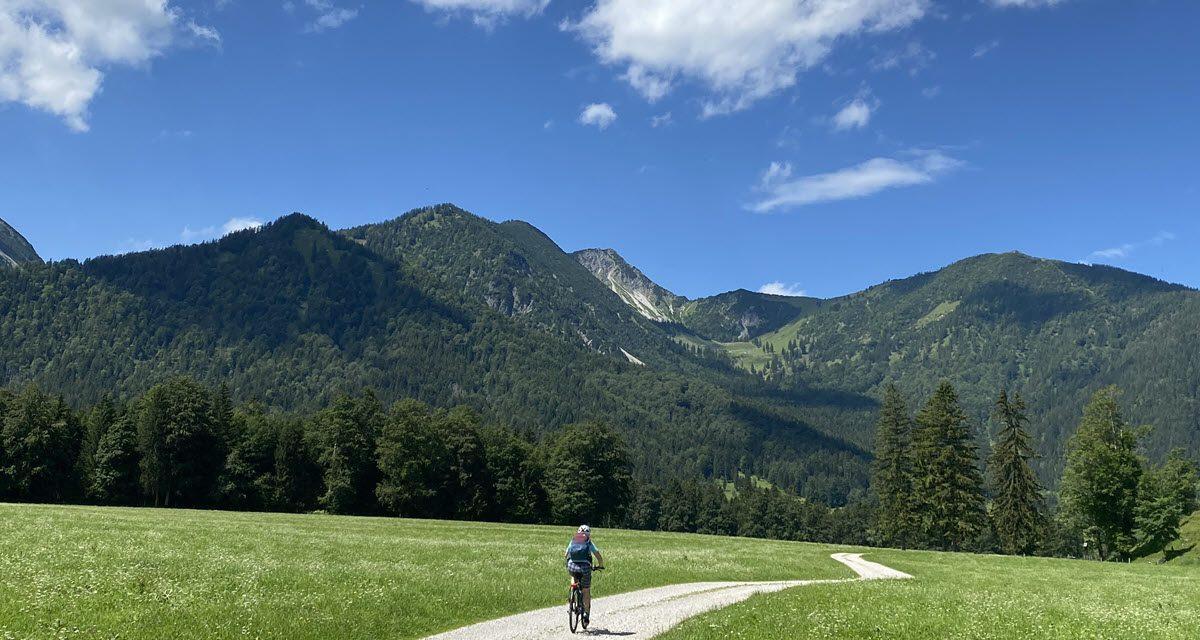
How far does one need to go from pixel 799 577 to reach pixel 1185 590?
17.9m

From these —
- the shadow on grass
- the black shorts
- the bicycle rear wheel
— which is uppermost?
the black shorts

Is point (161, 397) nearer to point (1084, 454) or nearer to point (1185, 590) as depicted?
point (1185, 590)

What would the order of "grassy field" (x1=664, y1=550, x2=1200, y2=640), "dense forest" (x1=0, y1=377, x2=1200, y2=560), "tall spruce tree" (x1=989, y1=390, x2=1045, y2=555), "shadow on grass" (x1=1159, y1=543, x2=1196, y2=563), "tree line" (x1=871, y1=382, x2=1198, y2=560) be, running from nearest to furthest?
"grassy field" (x1=664, y1=550, x2=1200, y2=640) → "tree line" (x1=871, y1=382, x2=1198, y2=560) → "shadow on grass" (x1=1159, y1=543, x2=1196, y2=563) → "dense forest" (x1=0, y1=377, x2=1200, y2=560) → "tall spruce tree" (x1=989, y1=390, x2=1045, y2=555)

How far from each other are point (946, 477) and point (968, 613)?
60880 mm

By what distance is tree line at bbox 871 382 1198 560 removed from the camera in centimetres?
7356

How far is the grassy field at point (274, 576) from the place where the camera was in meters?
18.7

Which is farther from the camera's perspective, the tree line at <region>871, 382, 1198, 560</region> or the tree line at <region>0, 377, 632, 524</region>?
the tree line at <region>0, 377, 632, 524</region>

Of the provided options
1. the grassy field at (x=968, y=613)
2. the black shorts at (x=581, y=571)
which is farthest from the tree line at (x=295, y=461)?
the black shorts at (x=581, y=571)

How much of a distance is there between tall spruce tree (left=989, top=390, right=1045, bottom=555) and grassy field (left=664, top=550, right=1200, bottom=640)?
1616 inches

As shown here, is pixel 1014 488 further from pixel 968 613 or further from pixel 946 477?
pixel 968 613

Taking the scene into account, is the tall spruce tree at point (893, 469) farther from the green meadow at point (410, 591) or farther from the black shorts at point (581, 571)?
the black shorts at point (581, 571)

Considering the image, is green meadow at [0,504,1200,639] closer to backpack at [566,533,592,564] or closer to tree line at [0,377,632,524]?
backpack at [566,533,592,564]

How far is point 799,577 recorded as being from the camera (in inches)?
1667

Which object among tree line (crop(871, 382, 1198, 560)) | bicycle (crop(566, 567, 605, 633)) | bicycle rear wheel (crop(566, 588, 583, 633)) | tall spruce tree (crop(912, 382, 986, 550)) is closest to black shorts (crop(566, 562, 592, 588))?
bicycle (crop(566, 567, 605, 633))
